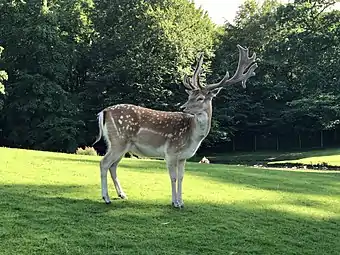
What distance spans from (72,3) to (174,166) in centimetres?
3010

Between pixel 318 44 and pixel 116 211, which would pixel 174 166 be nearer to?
pixel 116 211

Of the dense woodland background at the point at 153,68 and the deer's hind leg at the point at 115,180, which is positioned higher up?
the dense woodland background at the point at 153,68

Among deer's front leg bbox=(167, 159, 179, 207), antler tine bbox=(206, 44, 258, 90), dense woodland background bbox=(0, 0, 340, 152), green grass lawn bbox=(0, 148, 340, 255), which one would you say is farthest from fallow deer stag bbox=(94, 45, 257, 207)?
dense woodland background bbox=(0, 0, 340, 152)

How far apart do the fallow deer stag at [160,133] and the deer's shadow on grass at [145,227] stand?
527 millimetres

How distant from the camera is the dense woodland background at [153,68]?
30.7 metres

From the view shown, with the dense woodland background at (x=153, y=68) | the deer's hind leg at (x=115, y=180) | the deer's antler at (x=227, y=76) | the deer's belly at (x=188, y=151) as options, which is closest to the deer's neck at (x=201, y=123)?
the deer's belly at (x=188, y=151)

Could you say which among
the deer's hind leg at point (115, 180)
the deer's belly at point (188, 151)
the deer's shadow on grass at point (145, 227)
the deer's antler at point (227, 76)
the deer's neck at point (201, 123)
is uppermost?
the deer's antler at point (227, 76)

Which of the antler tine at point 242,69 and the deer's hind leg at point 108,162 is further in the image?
the antler tine at point 242,69

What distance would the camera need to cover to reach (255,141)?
39562 mm

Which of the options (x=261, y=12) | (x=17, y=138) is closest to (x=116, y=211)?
(x=17, y=138)

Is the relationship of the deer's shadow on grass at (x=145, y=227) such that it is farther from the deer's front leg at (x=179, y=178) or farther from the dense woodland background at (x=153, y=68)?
the dense woodland background at (x=153, y=68)

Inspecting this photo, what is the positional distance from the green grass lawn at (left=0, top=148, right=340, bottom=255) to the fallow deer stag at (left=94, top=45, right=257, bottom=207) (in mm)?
577

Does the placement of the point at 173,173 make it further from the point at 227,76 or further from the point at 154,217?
the point at 227,76

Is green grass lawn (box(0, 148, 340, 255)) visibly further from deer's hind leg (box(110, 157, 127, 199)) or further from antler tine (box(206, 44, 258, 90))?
antler tine (box(206, 44, 258, 90))
